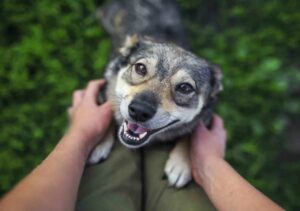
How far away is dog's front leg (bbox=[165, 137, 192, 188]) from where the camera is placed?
103 inches

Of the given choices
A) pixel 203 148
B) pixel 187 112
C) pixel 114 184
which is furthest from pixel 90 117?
pixel 203 148

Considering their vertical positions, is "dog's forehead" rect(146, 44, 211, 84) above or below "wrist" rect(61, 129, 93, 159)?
above

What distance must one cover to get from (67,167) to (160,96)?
0.64 m

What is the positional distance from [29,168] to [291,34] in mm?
2612

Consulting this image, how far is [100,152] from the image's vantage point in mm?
2721

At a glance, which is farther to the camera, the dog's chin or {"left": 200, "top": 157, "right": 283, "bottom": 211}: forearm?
the dog's chin

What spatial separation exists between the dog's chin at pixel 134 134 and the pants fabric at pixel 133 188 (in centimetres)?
21

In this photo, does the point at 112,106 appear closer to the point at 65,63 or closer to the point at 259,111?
the point at 65,63

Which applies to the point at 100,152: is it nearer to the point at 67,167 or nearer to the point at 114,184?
the point at 114,184

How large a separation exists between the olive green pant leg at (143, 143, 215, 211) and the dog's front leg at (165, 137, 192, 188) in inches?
1.4

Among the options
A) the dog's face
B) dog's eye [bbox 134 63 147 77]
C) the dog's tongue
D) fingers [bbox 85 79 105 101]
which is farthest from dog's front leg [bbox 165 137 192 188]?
fingers [bbox 85 79 105 101]

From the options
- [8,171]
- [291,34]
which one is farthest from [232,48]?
[8,171]

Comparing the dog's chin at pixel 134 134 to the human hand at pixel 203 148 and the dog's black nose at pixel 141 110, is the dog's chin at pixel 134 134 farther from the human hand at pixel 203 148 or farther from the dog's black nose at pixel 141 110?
the human hand at pixel 203 148

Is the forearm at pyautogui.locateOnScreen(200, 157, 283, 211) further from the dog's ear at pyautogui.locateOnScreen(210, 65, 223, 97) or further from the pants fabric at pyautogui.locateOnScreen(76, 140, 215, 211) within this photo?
the dog's ear at pyautogui.locateOnScreen(210, 65, 223, 97)
